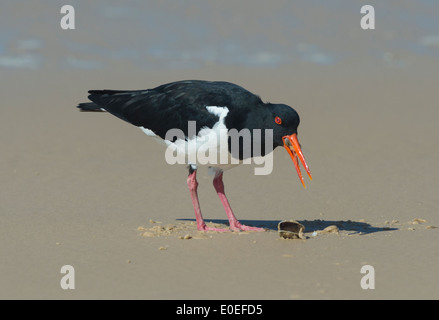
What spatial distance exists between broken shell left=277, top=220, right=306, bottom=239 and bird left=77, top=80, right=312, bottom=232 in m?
0.47

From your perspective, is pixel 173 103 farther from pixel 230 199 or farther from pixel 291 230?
pixel 291 230

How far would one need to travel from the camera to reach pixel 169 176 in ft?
34.4

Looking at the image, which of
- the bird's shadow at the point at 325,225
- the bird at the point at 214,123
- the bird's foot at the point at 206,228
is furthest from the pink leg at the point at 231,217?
the bird's shadow at the point at 325,225

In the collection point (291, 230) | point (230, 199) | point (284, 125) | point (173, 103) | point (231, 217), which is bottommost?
point (291, 230)

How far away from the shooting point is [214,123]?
7.70m

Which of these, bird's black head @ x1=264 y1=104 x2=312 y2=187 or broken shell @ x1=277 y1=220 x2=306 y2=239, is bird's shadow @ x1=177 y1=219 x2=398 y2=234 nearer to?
broken shell @ x1=277 y1=220 x2=306 y2=239

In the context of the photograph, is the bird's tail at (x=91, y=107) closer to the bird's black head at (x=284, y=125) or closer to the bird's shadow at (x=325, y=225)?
the bird's shadow at (x=325, y=225)

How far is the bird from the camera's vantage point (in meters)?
7.68

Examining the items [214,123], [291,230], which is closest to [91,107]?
[214,123]

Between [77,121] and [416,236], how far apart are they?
23.8 feet

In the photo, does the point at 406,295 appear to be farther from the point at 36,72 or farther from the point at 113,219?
the point at 36,72

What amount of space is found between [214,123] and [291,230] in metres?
1.26

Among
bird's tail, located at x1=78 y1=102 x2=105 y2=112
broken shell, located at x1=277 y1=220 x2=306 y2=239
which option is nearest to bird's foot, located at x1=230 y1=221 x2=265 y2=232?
broken shell, located at x1=277 y1=220 x2=306 y2=239

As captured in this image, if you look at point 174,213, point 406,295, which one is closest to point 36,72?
point 174,213
